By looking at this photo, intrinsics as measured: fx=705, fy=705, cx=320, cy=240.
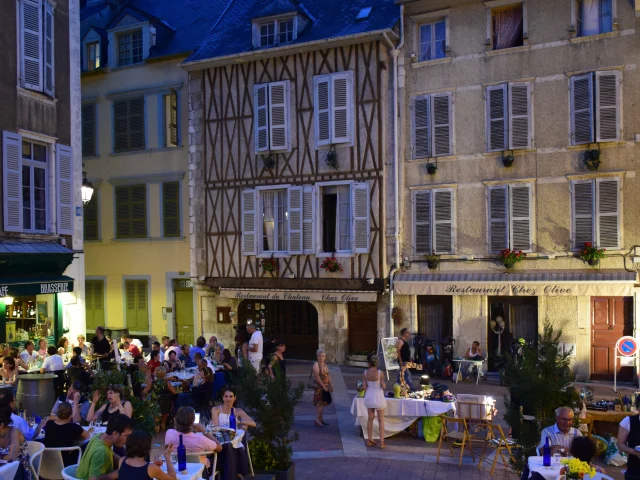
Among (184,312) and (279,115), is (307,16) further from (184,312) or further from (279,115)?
(184,312)

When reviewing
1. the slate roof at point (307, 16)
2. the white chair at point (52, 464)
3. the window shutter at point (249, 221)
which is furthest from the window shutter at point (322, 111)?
the white chair at point (52, 464)

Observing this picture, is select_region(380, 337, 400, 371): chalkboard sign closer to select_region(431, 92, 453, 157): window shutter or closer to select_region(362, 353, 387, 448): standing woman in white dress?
select_region(431, 92, 453, 157): window shutter

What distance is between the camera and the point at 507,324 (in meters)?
16.1

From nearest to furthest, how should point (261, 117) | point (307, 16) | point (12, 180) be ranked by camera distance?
point (12, 180)
point (261, 117)
point (307, 16)

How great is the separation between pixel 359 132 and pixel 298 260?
3.53 metres

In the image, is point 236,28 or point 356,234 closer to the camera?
point 356,234

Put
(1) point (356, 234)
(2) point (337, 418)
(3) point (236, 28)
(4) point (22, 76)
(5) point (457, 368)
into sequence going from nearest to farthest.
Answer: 1. (2) point (337, 418)
2. (4) point (22, 76)
3. (5) point (457, 368)
4. (1) point (356, 234)
5. (3) point (236, 28)

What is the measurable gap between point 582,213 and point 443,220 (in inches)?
120

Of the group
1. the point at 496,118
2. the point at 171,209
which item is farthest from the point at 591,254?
the point at 171,209

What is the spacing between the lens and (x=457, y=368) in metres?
16.0

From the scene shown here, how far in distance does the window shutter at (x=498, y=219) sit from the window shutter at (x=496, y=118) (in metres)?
0.97

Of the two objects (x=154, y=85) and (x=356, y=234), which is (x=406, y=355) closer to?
(x=356, y=234)

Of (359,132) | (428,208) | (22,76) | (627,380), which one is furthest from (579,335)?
(22,76)

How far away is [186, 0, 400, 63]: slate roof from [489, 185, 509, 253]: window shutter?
4.61 metres
